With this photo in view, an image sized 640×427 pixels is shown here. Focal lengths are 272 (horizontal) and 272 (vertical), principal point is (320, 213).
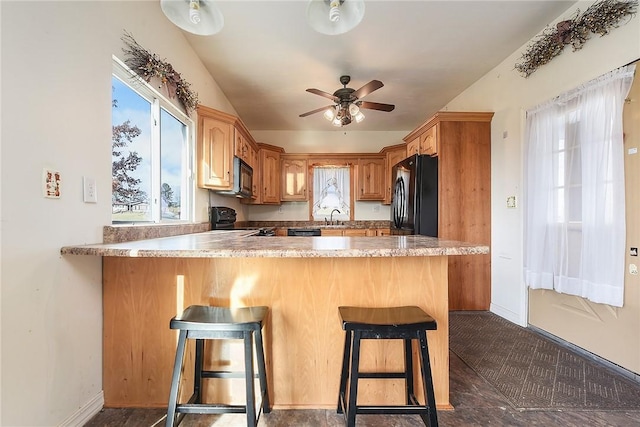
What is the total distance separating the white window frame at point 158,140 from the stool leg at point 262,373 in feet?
4.42

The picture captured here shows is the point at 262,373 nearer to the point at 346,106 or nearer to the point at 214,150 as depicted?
the point at 214,150

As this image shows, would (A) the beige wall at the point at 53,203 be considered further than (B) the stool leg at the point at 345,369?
No

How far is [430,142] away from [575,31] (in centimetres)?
152

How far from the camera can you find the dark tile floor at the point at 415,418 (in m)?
1.44

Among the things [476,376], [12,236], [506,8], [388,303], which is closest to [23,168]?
[12,236]

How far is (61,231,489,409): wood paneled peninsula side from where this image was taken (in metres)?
1.55

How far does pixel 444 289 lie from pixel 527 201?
181 centimetres

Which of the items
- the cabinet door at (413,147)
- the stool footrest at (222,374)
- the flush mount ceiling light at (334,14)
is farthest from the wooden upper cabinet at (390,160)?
the stool footrest at (222,374)

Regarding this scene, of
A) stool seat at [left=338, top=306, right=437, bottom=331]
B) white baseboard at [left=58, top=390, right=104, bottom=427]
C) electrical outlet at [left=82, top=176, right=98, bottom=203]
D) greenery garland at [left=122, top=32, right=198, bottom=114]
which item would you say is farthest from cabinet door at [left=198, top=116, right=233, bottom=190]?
stool seat at [left=338, top=306, right=437, bottom=331]

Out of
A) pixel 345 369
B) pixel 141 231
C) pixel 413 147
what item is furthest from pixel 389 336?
pixel 413 147

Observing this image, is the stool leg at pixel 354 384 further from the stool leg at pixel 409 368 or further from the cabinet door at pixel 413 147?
the cabinet door at pixel 413 147

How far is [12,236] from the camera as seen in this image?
3.49 ft

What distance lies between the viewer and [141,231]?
1870 millimetres

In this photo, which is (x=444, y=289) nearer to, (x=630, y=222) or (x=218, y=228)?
(x=630, y=222)
